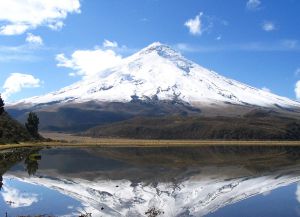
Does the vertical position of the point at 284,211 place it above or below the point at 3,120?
below

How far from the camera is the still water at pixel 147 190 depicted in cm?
3512

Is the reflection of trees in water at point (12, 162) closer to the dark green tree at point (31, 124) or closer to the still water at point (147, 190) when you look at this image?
the still water at point (147, 190)

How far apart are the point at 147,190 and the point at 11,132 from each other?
74.2m

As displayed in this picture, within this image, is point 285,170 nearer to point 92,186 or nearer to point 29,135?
point 92,186

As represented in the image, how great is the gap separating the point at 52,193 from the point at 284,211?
1869 centimetres

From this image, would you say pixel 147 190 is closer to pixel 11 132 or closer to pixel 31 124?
pixel 11 132

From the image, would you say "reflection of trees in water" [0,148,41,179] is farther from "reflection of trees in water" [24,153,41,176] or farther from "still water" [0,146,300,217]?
"still water" [0,146,300,217]

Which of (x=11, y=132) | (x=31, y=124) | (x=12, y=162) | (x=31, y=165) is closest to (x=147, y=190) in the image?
(x=31, y=165)

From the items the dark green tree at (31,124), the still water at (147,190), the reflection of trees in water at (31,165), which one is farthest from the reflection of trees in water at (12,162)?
the dark green tree at (31,124)

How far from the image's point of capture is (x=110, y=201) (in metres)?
39.9

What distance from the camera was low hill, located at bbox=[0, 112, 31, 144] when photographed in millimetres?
106912

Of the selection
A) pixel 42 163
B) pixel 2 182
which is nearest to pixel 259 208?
pixel 2 182

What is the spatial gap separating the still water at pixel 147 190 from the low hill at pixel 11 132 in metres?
32.0

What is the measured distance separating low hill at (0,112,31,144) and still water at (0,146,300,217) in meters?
32.0
